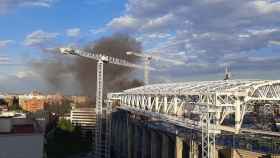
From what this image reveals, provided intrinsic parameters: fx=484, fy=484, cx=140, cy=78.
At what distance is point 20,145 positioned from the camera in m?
39.9

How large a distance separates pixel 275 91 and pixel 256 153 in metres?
13.6

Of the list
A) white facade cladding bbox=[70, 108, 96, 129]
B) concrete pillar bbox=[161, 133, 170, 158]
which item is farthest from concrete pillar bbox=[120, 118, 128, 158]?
white facade cladding bbox=[70, 108, 96, 129]

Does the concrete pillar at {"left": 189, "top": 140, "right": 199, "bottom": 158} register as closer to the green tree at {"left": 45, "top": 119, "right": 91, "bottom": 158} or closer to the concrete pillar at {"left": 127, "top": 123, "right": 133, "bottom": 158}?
the concrete pillar at {"left": 127, "top": 123, "right": 133, "bottom": 158}

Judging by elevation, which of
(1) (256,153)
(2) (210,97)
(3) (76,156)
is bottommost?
(3) (76,156)

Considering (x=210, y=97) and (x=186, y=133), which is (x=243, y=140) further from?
(x=186, y=133)

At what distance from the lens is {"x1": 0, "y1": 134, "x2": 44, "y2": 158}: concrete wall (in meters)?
39.9

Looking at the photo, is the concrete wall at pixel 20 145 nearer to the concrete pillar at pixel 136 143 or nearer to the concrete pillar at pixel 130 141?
the concrete pillar at pixel 136 143

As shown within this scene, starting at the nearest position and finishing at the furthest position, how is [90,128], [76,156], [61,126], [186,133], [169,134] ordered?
1. [186,133]
2. [169,134]
3. [76,156]
4. [61,126]
5. [90,128]

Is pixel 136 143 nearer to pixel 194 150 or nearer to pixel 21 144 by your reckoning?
pixel 194 150

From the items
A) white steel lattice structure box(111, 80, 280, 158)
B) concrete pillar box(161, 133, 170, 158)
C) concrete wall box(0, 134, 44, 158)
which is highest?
white steel lattice structure box(111, 80, 280, 158)

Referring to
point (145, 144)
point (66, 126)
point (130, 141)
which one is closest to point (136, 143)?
point (130, 141)

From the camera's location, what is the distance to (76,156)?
7931 cm

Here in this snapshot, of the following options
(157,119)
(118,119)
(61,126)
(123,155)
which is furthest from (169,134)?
(61,126)

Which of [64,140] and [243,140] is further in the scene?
[64,140]
